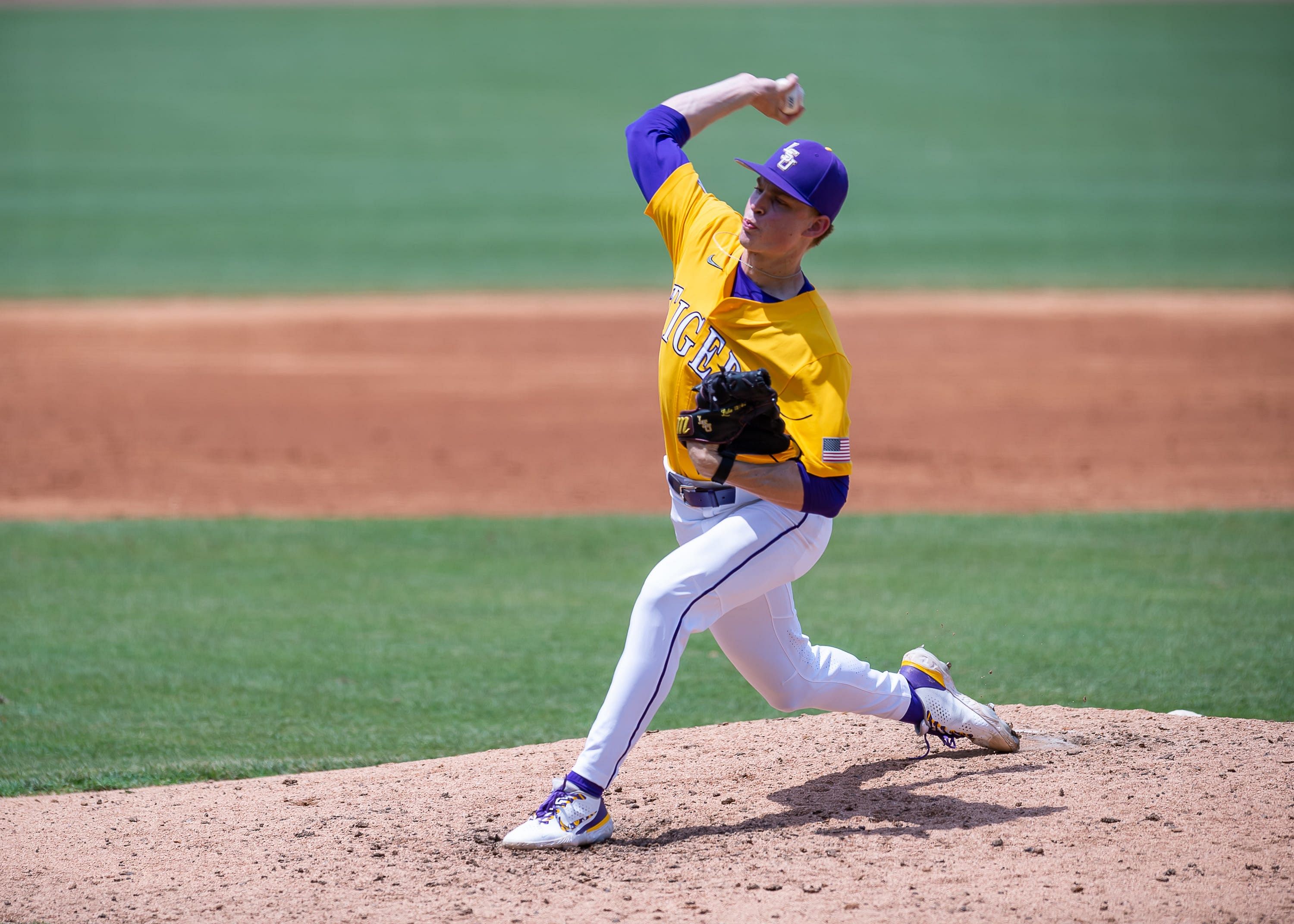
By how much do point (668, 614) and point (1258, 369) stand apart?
439 inches

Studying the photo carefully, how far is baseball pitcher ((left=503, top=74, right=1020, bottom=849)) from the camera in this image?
3.75 meters

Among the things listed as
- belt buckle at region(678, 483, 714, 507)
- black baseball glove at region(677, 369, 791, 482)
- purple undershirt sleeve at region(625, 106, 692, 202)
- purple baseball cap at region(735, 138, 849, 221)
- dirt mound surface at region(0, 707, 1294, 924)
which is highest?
purple undershirt sleeve at region(625, 106, 692, 202)

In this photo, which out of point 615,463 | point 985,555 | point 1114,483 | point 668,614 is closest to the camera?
point 668,614

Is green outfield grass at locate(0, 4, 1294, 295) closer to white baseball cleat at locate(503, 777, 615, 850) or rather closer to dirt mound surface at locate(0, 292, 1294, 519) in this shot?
dirt mound surface at locate(0, 292, 1294, 519)

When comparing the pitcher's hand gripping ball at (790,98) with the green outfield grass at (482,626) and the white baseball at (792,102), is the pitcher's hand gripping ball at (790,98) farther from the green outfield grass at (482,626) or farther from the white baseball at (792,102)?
the green outfield grass at (482,626)

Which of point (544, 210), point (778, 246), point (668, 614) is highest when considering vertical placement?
point (544, 210)

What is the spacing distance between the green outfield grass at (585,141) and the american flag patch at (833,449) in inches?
562

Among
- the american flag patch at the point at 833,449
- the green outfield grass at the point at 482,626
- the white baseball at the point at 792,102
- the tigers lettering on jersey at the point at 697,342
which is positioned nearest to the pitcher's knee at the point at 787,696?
the american flag patch at the point at 833,449

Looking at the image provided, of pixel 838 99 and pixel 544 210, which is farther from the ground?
pixel 838 99

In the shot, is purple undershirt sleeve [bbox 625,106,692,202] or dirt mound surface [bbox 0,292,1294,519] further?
dirt mound surface [bbox 0,292,1294,519]

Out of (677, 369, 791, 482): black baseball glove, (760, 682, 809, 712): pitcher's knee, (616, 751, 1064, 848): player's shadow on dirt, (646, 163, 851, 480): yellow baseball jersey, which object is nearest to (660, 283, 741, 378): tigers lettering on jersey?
(646, 163, 851, 480): yellow baseball jersey

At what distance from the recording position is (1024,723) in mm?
5043

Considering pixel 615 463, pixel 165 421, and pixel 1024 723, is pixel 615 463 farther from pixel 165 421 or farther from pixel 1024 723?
pixel 1024 723

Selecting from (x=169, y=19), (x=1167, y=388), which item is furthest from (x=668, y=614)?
(x=169, y=19)
